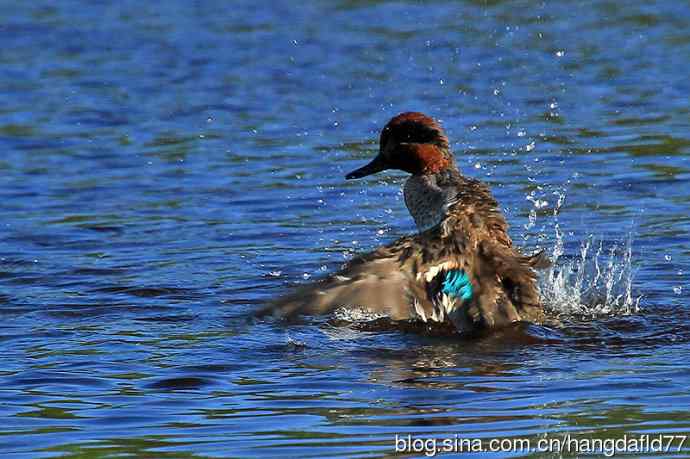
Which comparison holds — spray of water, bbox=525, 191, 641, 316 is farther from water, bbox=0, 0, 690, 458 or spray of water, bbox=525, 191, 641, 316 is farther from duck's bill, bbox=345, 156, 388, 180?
duck's bill, bbox=345, 156, 388, 180

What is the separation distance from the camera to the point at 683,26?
56.7ft

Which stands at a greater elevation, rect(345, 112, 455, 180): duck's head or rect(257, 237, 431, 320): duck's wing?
rect(345, 112, 455, 180): duck's head

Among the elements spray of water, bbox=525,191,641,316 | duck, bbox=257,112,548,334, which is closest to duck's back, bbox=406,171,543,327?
duck, bbox=257,112,548,334

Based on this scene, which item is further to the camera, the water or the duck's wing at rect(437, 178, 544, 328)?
the duck's wing at rect(437, 178, 544, 328)

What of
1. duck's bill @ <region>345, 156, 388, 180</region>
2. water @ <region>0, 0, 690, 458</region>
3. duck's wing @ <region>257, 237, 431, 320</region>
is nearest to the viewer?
water @ <region>0, 0, 690, 458</region>

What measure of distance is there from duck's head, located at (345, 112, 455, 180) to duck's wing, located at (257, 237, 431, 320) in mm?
1249

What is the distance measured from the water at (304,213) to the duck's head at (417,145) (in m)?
1.02

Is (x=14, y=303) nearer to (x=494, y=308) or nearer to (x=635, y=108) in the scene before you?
(x=494, y=308)

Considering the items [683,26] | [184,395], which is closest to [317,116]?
[683,26]

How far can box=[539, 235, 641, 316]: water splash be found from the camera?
8.77m

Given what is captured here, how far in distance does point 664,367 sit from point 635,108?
24.0ft

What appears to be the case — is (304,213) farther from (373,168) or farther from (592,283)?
(592,283)

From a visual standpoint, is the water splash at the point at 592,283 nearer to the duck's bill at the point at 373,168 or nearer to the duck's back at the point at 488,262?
the duck's back at the point at 488,262

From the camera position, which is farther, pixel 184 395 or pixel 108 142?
pixel 108 142
